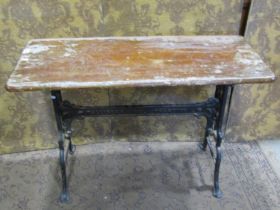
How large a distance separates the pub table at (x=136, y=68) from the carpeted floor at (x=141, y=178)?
11cm

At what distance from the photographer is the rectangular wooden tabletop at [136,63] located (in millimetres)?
1186

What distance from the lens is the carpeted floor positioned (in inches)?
65.2

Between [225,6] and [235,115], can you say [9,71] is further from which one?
[235,115]

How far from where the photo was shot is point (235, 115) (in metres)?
1.93

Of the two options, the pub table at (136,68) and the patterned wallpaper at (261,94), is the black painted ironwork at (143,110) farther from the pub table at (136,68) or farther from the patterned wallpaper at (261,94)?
the patterned wallpaper at (261,94)

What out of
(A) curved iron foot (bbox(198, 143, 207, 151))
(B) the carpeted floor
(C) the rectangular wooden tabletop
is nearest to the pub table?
(C) the rectangular wooden tabletop

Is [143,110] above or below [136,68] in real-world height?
below

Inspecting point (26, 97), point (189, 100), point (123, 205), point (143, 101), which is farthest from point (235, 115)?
point (26, 97)

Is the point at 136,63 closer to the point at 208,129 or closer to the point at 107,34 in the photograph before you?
the point at 107,34

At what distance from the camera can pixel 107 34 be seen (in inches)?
65.4

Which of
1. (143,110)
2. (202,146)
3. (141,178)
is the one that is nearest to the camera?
(143,110)

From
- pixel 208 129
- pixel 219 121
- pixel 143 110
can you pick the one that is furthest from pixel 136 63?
pixel 208 129

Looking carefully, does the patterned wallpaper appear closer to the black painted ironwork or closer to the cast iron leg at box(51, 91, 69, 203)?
the black painted ironwork

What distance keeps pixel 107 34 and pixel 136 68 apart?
0.49 metres
